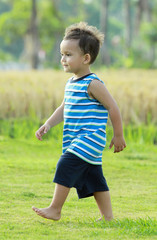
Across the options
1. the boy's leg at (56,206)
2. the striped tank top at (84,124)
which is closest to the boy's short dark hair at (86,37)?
the striped tank top at (84,124)

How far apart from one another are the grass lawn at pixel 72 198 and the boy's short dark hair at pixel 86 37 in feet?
3.64

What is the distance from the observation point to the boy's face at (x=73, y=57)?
3.62m

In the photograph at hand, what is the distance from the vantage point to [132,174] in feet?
19.0

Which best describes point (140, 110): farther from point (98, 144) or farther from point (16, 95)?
point (98, 144)

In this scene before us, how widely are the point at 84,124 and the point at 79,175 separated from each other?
12.9 inches

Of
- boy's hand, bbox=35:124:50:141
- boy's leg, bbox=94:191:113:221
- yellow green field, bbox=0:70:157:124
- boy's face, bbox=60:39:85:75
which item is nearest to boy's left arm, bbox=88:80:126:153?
boy's face, bbox=60:39:85:75

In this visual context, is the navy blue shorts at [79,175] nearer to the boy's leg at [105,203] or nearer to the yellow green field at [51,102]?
the boy's leg at [105,203]

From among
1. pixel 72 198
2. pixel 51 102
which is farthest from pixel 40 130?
pixel 51 102

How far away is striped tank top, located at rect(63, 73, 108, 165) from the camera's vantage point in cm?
350

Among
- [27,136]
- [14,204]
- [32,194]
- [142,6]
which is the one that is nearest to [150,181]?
[32,194]

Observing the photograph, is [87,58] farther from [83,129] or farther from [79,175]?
[79,175]

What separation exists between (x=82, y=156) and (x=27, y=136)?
17.5 ft

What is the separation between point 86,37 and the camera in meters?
3.64

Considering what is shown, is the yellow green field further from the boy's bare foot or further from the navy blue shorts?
the boy's bare foot
